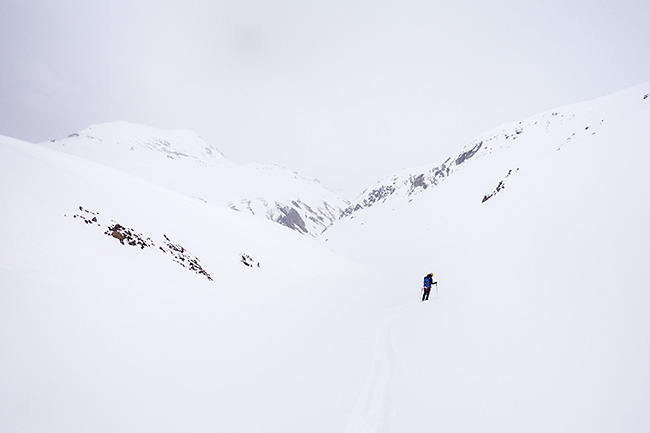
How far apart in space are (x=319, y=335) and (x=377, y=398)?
4002 millimetres

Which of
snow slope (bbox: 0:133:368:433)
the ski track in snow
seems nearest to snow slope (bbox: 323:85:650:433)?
the ski track in snow

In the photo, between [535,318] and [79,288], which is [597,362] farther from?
[79,288]

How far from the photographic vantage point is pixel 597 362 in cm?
470

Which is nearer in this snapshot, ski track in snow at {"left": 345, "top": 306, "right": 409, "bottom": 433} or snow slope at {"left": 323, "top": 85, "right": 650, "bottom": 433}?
snow slope at {"left": 323, "top": 85, "right": 650, "bottom": 433}

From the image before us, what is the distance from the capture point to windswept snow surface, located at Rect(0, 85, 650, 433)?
4.39 m

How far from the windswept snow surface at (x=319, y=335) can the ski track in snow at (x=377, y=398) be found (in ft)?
0.14

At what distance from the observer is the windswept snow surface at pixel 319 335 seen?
4391 millimetres

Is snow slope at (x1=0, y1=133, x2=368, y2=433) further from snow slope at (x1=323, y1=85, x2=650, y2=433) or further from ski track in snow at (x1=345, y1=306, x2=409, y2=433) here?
snow slope at (x1=323, y1=85, x2=650, y2=433)

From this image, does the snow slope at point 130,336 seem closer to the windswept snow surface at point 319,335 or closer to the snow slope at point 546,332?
the windswept snow surface at point 319,335

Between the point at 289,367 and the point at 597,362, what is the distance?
6.49 meters

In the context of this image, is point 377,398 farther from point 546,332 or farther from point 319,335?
point 546,332

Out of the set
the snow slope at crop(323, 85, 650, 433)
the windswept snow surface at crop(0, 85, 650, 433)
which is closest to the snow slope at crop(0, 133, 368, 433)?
the windswept snow surface at crop(0, 85, 650, 433)

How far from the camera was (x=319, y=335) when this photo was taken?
9773mm

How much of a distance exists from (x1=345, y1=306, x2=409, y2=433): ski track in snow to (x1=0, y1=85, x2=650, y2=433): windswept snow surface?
0.14 ft
